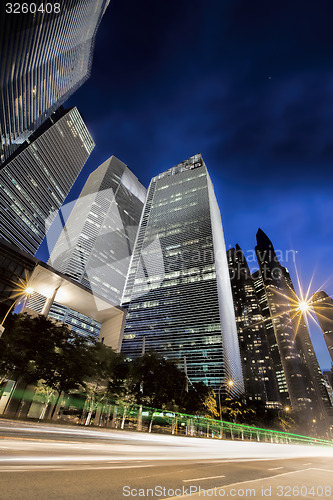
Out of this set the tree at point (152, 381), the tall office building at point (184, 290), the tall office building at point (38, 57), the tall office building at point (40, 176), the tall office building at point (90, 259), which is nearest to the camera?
the tree at point (152, 381)

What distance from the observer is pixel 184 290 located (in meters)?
125

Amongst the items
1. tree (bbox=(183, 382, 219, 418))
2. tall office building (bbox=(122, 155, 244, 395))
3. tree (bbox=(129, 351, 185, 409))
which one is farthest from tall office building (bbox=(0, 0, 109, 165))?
tall office building (bbox=(122, 155, 244, 395))

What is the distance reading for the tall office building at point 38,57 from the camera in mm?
44812

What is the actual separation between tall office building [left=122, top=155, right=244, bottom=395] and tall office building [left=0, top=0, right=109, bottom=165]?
3170 inches

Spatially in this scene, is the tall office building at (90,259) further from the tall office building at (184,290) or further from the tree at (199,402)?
the tree at (199,402)

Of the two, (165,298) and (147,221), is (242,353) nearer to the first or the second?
(165,298)

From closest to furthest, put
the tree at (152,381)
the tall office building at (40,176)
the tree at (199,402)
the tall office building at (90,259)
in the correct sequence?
the tree at (152,381), the tree at (199,402), the tall office building at (40,176), the tall office building at (90,259)

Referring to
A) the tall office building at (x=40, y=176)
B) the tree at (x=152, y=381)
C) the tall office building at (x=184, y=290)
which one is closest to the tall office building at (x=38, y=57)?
the tall office building at (x=40, y=176)

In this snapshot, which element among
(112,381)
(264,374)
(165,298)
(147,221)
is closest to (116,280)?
(147,221)

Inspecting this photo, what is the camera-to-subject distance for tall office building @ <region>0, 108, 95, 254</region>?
109 metres

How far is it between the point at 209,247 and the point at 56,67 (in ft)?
338

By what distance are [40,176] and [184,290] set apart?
9939 centimetres

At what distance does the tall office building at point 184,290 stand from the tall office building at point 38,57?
80.5 m

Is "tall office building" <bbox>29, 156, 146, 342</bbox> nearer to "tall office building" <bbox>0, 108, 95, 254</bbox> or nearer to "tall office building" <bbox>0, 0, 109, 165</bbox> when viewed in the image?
"tall office building" <bbox>0, 108, 95, 254</bbox>
